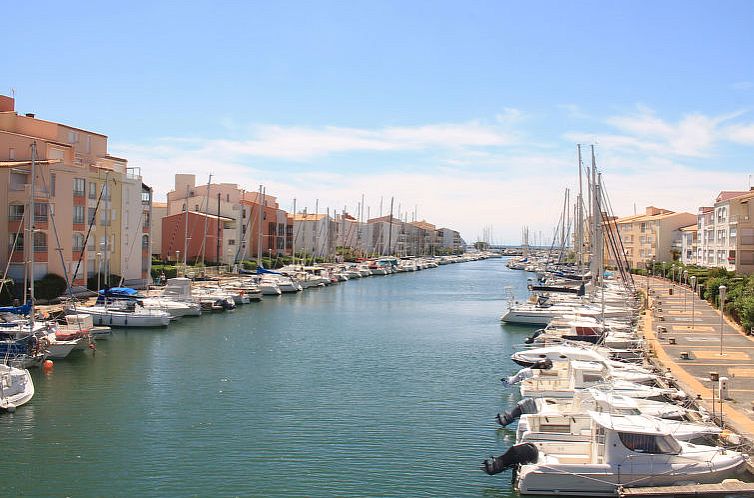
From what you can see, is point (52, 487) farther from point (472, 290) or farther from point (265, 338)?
point (472, 290)

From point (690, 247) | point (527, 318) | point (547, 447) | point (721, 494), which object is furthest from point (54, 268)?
point (690, 247)

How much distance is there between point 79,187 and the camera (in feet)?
199

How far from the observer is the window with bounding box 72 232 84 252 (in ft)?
197

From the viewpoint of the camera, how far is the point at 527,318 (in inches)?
2265

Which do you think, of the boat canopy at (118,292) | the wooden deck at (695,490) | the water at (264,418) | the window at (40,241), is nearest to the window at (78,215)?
the window at (40,241)

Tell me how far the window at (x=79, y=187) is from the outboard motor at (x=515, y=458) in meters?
48.8

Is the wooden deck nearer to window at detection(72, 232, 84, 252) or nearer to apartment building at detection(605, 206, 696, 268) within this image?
window at detection(72, 232, 84, 252)

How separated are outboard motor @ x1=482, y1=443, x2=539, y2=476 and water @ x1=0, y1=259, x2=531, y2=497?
1.95ft

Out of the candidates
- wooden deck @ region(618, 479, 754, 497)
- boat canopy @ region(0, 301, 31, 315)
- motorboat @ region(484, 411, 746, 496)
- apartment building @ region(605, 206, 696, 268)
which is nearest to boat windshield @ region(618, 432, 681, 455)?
motorboat @ region(484, 411, 746, 496)

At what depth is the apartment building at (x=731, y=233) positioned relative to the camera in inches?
2921

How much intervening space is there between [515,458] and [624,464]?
2918 millimetres

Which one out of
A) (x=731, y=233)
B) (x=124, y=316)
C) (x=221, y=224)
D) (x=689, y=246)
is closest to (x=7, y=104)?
(x=124, y=316)

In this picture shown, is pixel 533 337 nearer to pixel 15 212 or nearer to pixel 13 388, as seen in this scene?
pixel 13 388

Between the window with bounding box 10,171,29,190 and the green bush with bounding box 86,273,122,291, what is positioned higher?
the window with bounding box 10,171,29,190
